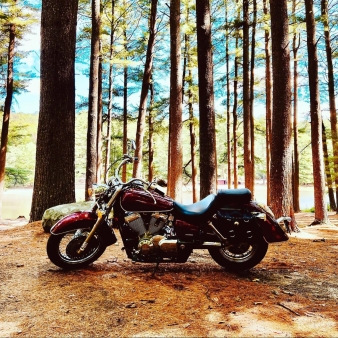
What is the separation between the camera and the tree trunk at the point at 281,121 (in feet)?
22.1

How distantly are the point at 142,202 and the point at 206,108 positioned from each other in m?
4.76

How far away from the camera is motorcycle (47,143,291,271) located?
3.57 meters

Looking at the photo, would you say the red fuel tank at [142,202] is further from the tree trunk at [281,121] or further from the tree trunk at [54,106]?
the tree trunk at [281,121]

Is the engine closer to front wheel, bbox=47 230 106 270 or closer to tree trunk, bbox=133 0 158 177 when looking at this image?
front wheel, bbox=47 230 106 270

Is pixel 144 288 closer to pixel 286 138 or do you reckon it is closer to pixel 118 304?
pixel 118 304

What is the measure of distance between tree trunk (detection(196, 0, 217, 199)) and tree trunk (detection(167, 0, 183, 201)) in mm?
1940

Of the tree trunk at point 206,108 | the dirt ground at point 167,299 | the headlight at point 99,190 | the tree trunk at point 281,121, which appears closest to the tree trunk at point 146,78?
the tree trunk at point 206,108

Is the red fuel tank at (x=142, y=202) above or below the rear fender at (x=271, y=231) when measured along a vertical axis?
above

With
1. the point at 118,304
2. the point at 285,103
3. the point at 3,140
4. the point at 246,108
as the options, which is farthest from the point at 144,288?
the point at 3,140

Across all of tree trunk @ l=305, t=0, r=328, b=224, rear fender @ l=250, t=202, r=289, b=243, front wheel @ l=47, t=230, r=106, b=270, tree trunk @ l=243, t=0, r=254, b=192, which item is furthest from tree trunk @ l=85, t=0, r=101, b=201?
rear fender @ l=250, t=202, r=289, b=243

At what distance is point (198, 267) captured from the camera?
3.99 metres

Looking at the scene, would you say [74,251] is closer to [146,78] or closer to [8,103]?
[146,78]

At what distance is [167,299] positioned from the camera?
2965 millimetres

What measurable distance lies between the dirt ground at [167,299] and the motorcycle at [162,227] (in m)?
0.25
